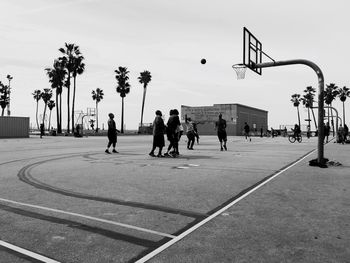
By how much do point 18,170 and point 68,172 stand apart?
1482mm

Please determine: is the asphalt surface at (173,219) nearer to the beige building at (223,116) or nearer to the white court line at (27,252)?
the white court line at (27,252)

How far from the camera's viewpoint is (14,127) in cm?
3925

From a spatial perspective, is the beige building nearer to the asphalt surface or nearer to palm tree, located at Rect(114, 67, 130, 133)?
palm tree, located at Rect(114, 67, 130, 133)

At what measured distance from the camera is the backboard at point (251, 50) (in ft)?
45.2

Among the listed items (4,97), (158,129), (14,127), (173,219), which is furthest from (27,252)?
(4,97)

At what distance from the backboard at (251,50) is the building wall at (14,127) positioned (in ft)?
109

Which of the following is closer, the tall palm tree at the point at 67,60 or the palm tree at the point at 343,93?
the tall palm tree at the point at 67,60

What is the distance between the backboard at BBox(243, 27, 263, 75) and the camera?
1377 cm

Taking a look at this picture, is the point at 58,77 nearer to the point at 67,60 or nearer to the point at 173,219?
the point at 67,60

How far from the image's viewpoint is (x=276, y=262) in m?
2.89

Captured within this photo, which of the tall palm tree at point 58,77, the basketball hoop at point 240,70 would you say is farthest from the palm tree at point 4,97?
the basketball hoop at point 240,70

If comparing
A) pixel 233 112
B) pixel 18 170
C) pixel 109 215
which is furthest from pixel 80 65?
pixel 109 215

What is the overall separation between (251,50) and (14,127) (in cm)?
3383

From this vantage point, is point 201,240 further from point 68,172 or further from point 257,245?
point 68,172
